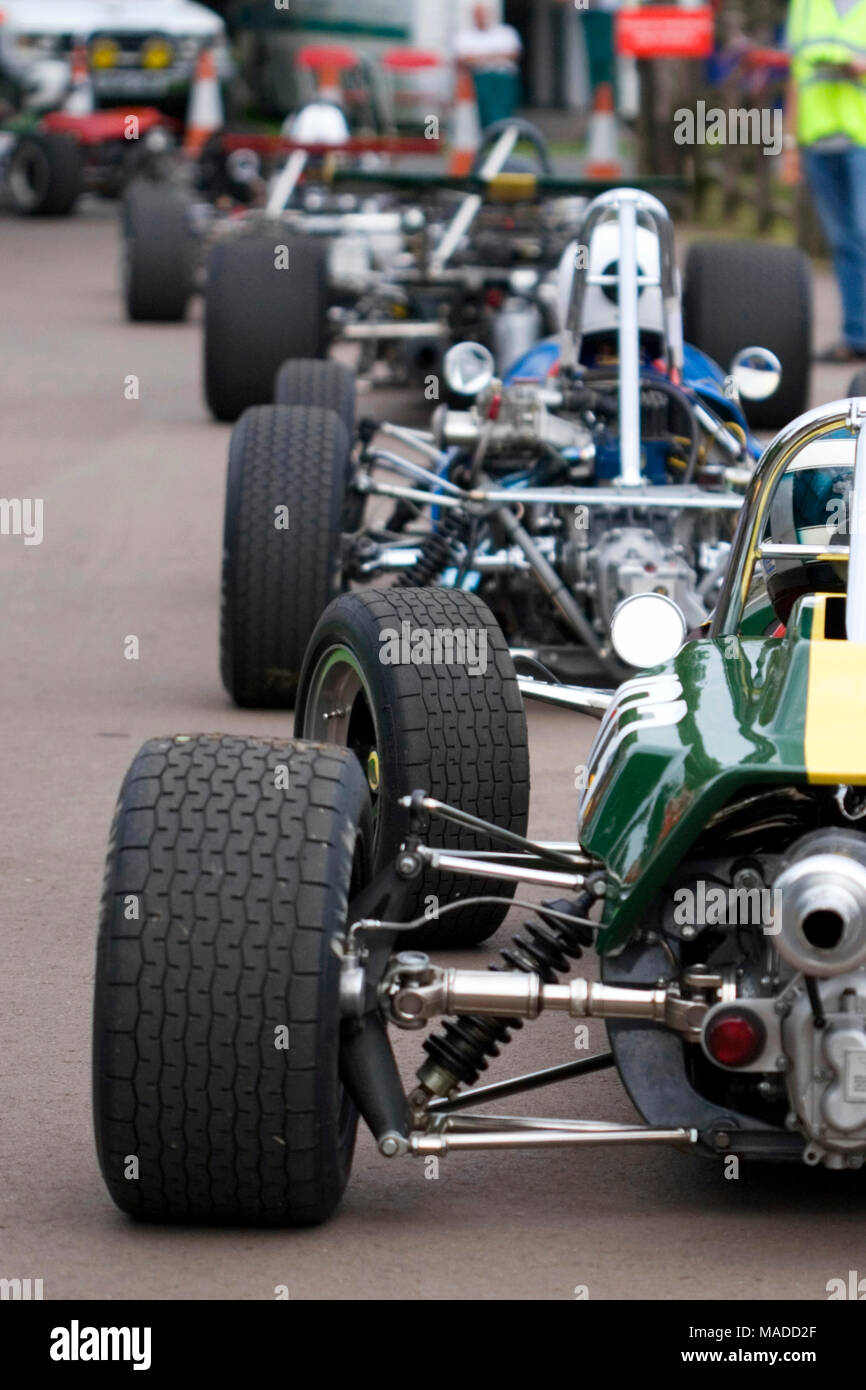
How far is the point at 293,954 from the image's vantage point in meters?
3.93

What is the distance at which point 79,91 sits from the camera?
24.8 meters

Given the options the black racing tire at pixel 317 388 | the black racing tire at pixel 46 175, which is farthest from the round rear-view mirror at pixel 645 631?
the black racing tire at pixel 46 175

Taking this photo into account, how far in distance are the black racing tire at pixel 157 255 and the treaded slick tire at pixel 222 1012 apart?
43.5 feet

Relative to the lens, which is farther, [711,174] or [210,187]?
[711,174]

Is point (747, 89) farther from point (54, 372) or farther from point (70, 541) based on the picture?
point (70, 541)

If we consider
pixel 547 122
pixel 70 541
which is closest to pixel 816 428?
pixel 70 541

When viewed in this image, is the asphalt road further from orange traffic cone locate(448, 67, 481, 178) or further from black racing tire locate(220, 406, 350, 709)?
orange traffic cone locate(448, 67, 481, 178)

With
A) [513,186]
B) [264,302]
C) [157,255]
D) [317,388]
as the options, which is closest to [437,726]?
[317,388]

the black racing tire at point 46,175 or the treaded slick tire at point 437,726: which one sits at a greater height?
the black racing tire at point 46,175

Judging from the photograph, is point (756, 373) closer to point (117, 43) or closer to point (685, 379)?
point (685, 379)

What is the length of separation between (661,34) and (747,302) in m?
11.5

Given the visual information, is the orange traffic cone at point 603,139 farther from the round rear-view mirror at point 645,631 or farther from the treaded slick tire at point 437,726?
the round rear-view mirror at point 645,631

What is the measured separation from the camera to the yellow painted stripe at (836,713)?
386 centimetres

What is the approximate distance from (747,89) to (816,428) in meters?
21.5
